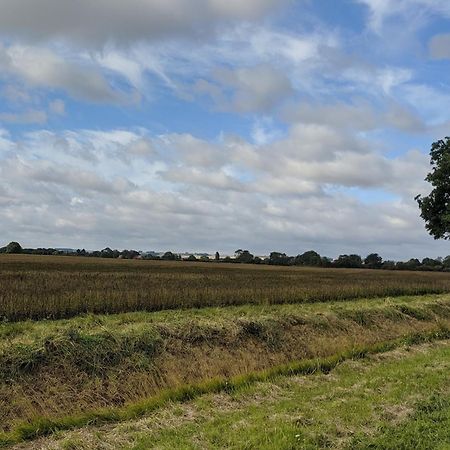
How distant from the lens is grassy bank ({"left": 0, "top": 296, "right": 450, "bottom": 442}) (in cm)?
1195

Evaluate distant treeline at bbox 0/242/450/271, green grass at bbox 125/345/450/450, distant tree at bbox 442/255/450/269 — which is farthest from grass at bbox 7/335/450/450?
distant tree at bbox 442/255/450/269

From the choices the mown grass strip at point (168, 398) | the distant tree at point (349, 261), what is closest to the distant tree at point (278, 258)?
the distant tree at point (349, 261)

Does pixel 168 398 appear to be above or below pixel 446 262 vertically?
below

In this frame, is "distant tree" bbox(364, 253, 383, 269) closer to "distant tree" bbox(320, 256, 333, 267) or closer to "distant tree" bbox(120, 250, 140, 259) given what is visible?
Result: "distant tree" bbox(320, 256, 333, 267)

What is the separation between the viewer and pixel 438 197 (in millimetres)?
48125

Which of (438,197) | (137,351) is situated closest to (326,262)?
(438,197)

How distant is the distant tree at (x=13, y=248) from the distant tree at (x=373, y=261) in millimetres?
76611

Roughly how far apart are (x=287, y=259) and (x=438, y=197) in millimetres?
79130

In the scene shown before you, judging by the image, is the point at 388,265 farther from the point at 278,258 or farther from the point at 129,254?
the point at 129,254

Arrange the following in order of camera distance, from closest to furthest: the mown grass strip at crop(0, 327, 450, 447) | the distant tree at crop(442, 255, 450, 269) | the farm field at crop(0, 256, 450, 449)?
the farm field at crop(0, 256, 450, 449)
the mown grass strip at crop(0, 327, 450, 447)
the distant tree at crop(442, 255, 450, 269)

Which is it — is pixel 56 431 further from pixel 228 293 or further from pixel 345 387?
pixel 228 293

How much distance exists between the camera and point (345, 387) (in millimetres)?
10750

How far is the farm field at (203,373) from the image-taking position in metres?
Result: 7.87

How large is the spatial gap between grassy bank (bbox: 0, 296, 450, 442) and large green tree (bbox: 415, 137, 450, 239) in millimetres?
28584
